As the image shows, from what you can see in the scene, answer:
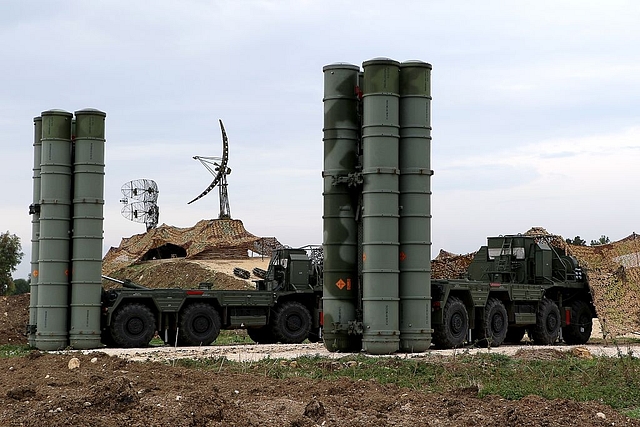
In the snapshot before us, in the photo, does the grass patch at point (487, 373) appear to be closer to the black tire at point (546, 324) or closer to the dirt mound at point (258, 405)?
the dirt mound at point (258, 405)

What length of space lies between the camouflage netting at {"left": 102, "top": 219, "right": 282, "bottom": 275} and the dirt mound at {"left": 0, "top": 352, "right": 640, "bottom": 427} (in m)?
40.4

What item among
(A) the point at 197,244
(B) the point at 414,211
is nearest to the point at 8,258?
(A) the point at 197,244

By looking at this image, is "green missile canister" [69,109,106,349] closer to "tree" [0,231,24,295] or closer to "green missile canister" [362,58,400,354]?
"green missile canister" [362,58,400,354]

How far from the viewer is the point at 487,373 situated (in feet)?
52.2

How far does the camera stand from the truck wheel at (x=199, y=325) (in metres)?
25.9

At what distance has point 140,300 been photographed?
25453 millimetres

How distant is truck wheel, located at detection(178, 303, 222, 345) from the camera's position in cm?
2594

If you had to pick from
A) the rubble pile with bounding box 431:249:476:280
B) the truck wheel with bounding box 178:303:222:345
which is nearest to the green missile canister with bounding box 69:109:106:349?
the truck wheel with bounding box 178:303:222:345

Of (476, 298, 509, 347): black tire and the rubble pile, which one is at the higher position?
the rubble pile

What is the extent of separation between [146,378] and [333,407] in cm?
337

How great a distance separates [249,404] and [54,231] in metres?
13.9

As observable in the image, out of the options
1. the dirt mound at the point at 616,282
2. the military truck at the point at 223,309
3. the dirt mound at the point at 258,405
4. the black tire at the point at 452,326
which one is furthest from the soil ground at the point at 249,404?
the dirt mound at the point at 616,282

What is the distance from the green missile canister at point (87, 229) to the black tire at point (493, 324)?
9.45 meters

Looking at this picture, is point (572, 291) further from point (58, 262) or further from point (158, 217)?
point (158, 217)
